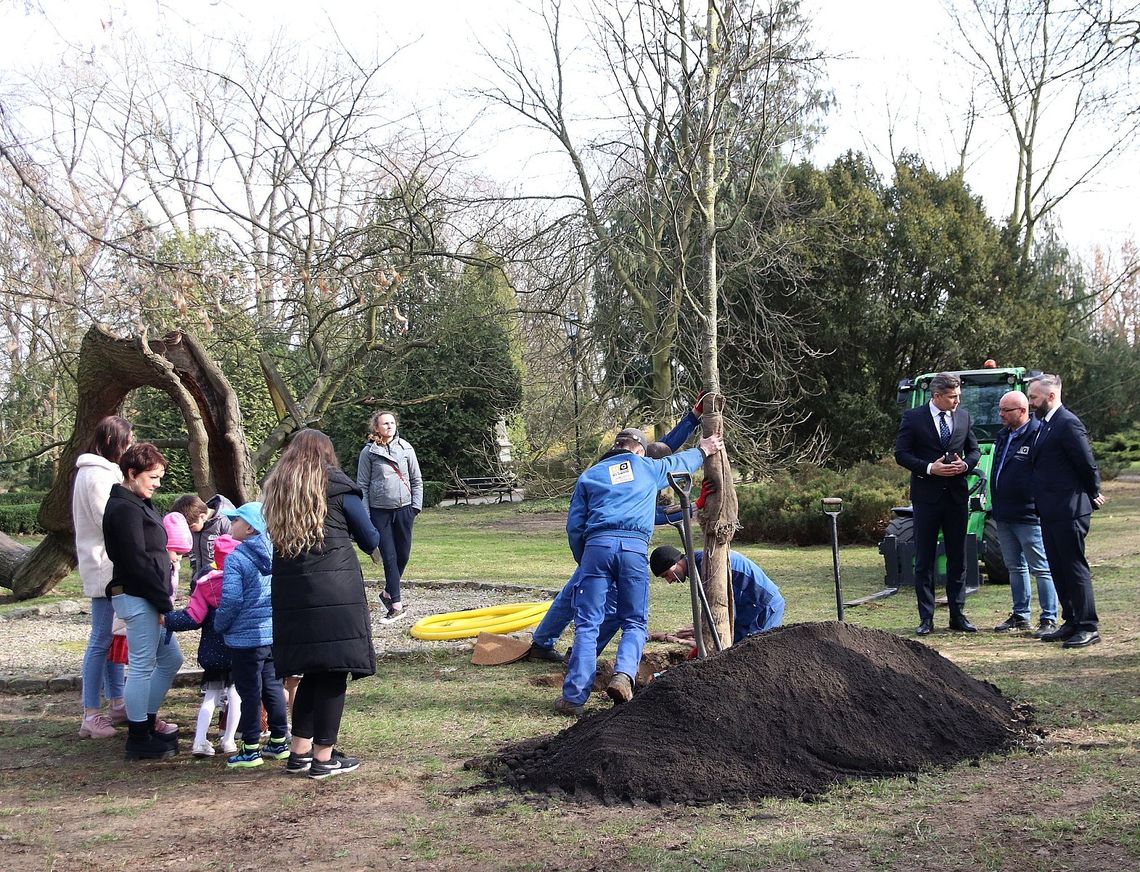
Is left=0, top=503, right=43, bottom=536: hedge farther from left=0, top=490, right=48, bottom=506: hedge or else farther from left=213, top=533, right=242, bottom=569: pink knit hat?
left=213, top=533, right=242, bottom=569: pink knit hat

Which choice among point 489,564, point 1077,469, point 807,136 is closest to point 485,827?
point 1077,469

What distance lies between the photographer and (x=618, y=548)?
240 inches

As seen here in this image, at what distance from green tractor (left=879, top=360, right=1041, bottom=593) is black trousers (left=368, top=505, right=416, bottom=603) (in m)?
4.43

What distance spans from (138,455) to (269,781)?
1.75 m

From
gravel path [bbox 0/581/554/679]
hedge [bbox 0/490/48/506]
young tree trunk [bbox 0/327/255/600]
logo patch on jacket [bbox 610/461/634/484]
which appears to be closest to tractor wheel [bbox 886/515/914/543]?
gravel path [bbox 0/581/554/679]

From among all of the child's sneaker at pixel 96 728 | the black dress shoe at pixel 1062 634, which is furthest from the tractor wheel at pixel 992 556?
the child's sneaker at pixel 96 728

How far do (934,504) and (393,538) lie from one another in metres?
4.53

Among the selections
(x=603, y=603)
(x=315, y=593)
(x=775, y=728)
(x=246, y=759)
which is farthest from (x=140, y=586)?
(x=775, y=728)

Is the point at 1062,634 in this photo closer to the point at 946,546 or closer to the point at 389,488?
the point at 946,546

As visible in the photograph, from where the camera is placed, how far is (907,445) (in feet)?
27.4

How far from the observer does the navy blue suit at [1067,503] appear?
7.25 metres

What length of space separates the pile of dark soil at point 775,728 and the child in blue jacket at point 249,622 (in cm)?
116

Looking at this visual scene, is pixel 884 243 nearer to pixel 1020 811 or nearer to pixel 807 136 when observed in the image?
pixel 807 136

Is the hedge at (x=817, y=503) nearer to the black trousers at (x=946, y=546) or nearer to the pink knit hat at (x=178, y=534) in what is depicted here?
the black trousers at (x=946, y=546)
